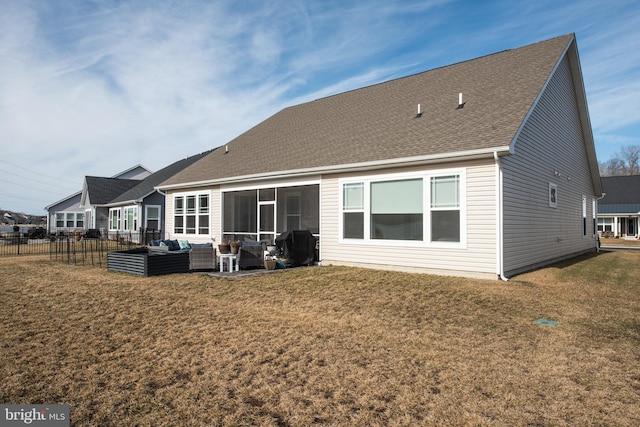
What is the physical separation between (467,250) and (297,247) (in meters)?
5.27

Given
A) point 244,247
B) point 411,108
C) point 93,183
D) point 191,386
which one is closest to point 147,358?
point 191,386

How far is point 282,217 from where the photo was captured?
18.2 meters

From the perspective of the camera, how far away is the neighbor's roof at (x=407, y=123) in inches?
386

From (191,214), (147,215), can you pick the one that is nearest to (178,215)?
(191,214)

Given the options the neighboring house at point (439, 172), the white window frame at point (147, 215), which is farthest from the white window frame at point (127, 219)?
the neighboring house at point (439, 172)

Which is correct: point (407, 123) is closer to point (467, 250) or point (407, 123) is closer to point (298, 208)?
point (467, 250)

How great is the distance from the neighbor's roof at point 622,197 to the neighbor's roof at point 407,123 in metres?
34.1

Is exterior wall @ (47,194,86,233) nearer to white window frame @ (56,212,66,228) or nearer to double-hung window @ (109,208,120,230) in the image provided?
white window frame @ (56,212,66,228)

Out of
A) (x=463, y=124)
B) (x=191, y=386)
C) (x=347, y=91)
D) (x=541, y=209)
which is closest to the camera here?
(x=191, y=386)

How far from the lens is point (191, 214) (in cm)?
1741

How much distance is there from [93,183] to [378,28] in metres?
29.4

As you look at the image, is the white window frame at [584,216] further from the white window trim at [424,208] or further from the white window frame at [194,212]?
the white window frame at [194,212]

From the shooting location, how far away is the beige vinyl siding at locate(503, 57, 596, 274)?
966 cm

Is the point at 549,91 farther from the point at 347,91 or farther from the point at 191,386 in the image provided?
the point at 191,386
